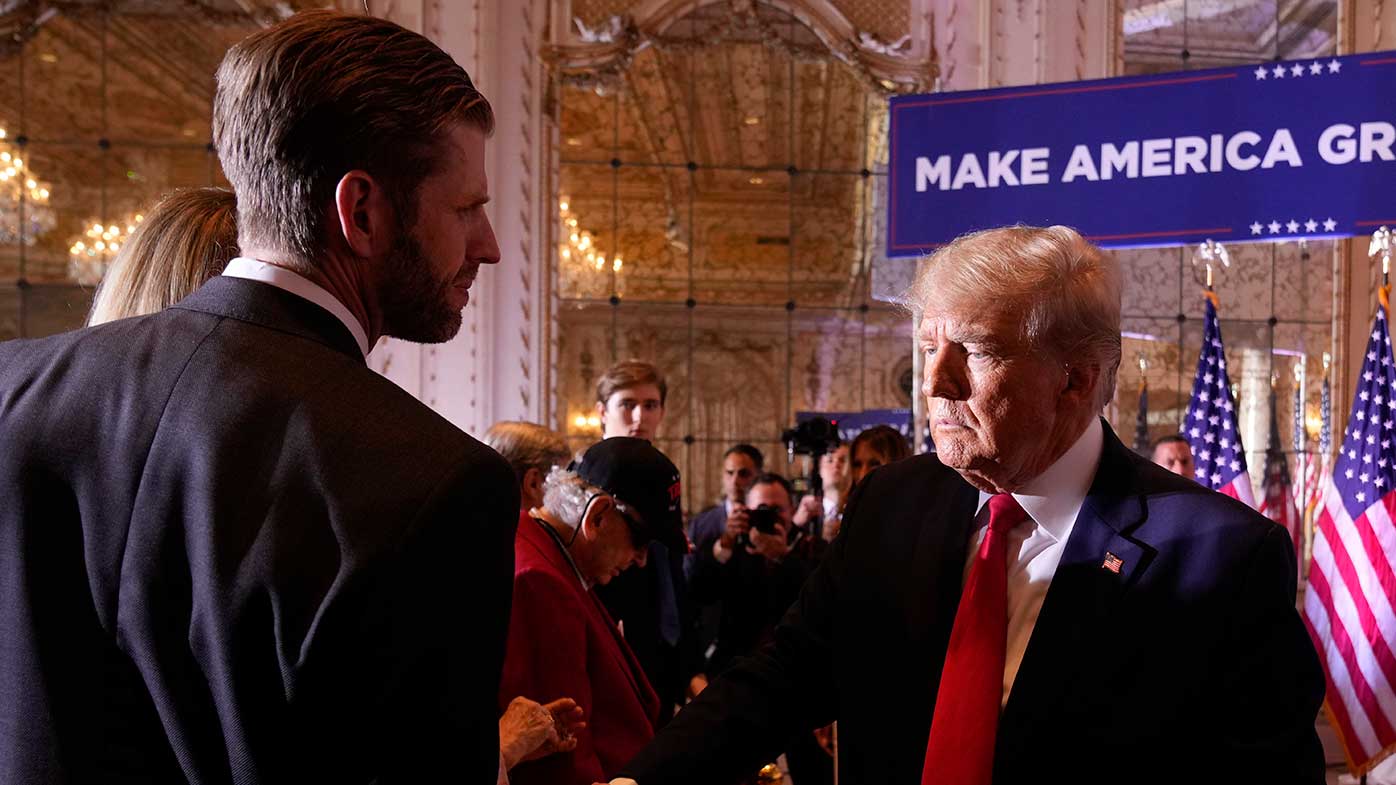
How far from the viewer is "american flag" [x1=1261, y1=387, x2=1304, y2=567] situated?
724 cm

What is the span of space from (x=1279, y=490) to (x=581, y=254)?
14.1ft

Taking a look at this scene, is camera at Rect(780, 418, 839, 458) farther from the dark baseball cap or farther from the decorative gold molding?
the decorative gold molding

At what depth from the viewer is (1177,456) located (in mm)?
5367

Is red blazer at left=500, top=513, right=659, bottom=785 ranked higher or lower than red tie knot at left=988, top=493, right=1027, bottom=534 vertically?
lower

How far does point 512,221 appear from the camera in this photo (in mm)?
6797

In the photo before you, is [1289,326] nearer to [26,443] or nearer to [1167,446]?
[1167,446]

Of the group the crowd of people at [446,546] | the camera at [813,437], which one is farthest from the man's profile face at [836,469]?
the crowd of people at [446,546]

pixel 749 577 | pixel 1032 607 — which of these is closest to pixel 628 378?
pixel 749 577

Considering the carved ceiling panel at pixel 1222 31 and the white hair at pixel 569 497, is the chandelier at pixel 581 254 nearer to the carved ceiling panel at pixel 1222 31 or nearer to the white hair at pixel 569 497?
the carved ceiling panel at pixel 1222 31

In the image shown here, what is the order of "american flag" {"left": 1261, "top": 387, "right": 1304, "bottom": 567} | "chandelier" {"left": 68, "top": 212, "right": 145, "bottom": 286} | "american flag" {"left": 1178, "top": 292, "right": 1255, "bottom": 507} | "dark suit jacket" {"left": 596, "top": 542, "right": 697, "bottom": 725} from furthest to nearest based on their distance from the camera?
"american flag" {"left": 1261, "top": 387, "right": 1304, "bottom": 567} → "chandelier" {"left": 68, "top": 212, "right": 145, "bottom": 286} → "american flag" {"left": 1178, "top": 292, "right": 1255, "bottom": 507} → "dark suit jacket" {"left": 596, "top": 542, "right": 697, "bottom": 725}

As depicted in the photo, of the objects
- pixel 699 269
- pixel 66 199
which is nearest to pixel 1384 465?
pixel 699 269

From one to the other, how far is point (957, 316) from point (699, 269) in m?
5.54

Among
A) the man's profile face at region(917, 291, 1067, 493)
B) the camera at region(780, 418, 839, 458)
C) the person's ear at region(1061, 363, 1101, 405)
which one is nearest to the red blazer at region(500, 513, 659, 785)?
the man's profile face at region(917, 291, 1067, 493)

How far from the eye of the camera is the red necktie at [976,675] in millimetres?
1691
